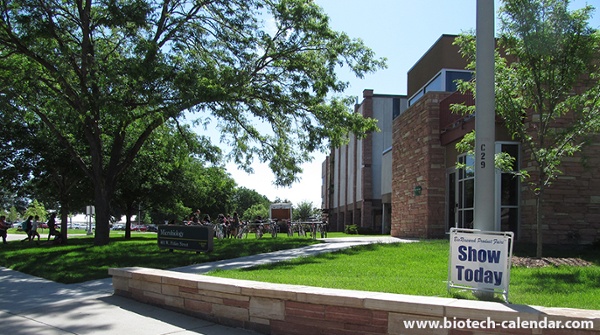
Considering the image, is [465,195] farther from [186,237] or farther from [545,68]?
[186,237]

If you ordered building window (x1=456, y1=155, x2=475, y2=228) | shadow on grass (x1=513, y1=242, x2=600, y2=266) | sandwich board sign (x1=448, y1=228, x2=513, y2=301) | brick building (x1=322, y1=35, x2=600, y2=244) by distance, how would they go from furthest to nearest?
building window (x1=456, y1=155, x2=475, y2=228)
brick building (x1=322, y1=35, x2=600, y2=244)
shadow on grass (x1=513, y1=242, x2=600, y2=266)
sandwich board sign (x1=448, y1=228, x2=513, y2=301)

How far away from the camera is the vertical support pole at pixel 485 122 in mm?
5855

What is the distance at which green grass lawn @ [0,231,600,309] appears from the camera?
6.68 metres

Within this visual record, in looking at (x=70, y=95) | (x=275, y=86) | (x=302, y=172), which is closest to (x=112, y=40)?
(x=70, y=95)

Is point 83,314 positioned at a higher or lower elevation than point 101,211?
lower

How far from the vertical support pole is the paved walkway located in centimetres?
319

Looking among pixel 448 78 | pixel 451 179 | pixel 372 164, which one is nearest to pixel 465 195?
pixel 451 179

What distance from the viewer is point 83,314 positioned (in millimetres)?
7305

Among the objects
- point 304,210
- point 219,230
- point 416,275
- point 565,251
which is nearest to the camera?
point 416,275

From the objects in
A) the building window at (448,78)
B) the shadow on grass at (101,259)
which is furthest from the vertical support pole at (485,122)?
the building window at (448,78)

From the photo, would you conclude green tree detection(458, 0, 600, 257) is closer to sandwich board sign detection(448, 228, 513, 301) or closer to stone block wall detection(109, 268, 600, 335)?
sandwich board sign detection(448, 228, 513, 301)

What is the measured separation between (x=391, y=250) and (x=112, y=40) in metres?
14.1

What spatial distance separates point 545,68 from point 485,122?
18.6 feet

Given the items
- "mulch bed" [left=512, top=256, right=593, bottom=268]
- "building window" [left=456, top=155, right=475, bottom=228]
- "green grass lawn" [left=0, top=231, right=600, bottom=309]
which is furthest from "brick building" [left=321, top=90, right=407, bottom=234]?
"mulch bed" [left=512, top=256, right=593, bottom=268]
